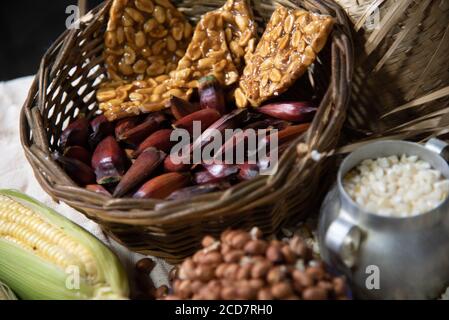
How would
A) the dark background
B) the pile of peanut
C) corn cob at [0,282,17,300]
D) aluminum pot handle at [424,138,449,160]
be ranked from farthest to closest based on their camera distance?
1. the dark background
2. corn cob at [0,282,17,300]
3. aluminum pot handle at [424,138,449,160]
4. the pile of peanut

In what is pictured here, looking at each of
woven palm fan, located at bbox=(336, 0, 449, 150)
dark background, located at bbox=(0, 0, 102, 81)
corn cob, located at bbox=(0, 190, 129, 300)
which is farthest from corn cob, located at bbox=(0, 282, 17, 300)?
dark background, located at bbox=(0, 0, 102, 81)

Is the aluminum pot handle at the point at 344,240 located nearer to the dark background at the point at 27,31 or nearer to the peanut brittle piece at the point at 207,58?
the peanut brittle piece at the point at 207,58

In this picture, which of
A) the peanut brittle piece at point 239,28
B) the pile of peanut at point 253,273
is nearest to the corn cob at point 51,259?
the pile of peanut at point 253,273

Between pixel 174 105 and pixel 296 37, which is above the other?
pixel 296 37

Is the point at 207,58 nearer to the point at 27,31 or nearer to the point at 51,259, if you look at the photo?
the point at 51,259

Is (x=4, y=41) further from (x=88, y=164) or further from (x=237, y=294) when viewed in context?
(x=237, y=294)

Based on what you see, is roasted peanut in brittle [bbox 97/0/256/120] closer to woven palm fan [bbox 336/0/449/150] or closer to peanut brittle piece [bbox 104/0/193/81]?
peanut brittle piece [bbox 104/0/193/81]
